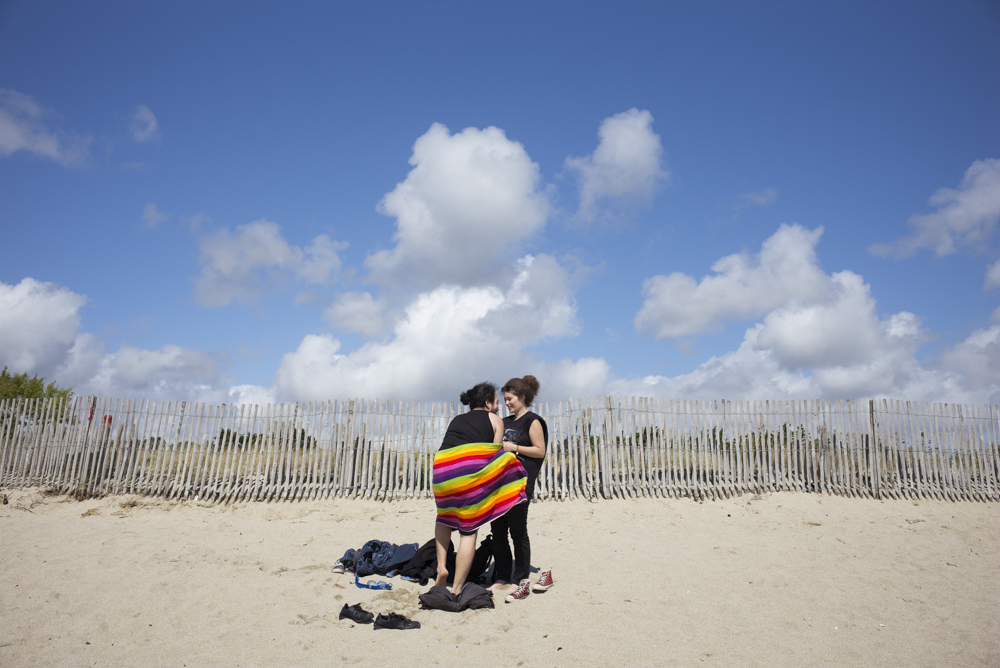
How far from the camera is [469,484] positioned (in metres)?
4.16

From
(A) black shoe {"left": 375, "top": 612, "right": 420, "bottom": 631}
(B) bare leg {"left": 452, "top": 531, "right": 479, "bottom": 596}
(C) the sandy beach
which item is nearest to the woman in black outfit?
(C) the sandy beach

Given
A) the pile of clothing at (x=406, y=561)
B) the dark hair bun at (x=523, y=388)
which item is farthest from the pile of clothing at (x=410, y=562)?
the dark hair bun at (x=523, y=388)

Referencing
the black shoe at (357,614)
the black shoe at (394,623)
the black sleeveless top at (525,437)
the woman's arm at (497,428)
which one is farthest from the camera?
the black sleeveless top at (525,437)

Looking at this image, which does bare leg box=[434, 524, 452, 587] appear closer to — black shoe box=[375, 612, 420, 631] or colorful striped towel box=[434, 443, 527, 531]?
colorful striped towel box=[434, 443, 527, 531]

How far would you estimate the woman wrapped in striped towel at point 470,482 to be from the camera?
4.15 meters

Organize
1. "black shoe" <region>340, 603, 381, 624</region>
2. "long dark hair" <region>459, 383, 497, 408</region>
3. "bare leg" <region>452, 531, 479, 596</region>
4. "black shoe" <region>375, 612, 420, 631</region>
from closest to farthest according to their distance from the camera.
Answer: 1. "black shoe" <region>375, 612, 420, 631</region>
2. "black shoe" <region>340, 603, 381, 624</region>
3. "bare leg" <region>452, 531, 479, 596</region>
4. "long dark hair" <region>459, 383, 497, 408</region>

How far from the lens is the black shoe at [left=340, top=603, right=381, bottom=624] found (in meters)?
3.94

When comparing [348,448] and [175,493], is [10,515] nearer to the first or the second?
[175,493]

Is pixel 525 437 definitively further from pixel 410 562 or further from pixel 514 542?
pixel 410 562

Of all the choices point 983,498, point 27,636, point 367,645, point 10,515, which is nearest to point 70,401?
point 10,515

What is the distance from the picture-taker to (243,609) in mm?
4266

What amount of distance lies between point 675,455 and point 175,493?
8938 millimetres

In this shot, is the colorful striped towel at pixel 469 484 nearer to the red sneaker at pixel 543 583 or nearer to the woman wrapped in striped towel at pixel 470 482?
the woman wrapped in striped towel at pixel 470 482

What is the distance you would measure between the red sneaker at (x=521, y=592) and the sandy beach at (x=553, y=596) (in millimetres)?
67
